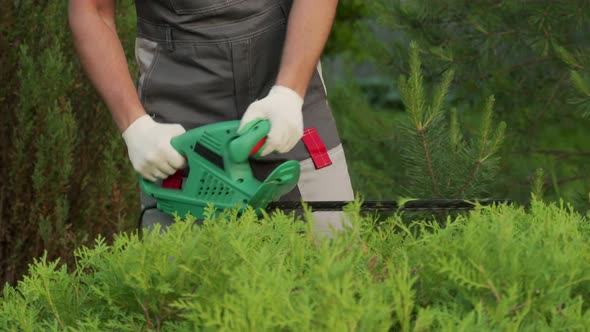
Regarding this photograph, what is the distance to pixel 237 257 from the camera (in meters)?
1.45

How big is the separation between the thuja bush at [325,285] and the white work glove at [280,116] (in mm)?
730

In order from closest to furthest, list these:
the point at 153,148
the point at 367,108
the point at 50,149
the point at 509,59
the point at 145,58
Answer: the point at 153,148 < the point at 145,58 < the point at 50,149 < the point at 509,59 < the point at 367,108

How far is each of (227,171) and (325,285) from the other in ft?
3.45

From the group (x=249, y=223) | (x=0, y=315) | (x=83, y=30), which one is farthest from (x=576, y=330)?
(x=83, y=30)

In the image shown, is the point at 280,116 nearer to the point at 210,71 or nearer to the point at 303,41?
the point at 303,41

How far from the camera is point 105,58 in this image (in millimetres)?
2666

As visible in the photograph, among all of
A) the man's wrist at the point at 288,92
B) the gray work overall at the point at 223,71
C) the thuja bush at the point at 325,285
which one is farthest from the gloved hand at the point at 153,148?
the thuja bush at the point at 325,285

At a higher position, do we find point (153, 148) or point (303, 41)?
point (303, 41)

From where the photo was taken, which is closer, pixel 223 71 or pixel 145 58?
pixel 223 71

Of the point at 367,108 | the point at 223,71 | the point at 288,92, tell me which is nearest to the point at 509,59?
the point at 367,108

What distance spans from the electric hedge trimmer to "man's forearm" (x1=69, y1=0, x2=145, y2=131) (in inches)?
9.4

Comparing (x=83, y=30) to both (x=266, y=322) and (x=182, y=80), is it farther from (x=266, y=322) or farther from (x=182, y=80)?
(x=266, y=322)

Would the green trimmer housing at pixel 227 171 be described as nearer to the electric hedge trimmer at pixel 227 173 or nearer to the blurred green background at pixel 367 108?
the electric hedge trimmer at pixel 227 173

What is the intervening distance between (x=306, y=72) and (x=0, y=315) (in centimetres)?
116
